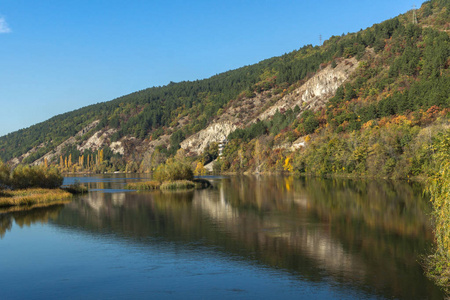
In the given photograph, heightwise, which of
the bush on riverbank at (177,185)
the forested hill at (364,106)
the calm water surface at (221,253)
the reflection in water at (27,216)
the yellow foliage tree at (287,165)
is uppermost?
the forested hill at (364,106)

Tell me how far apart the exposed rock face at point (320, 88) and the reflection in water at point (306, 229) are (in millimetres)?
113669

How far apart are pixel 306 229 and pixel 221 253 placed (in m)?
9.80

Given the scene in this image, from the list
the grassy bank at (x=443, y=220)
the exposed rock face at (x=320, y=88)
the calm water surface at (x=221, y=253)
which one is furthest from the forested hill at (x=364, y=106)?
the grassy bank at (x=443, y=220)

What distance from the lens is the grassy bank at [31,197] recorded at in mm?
52391

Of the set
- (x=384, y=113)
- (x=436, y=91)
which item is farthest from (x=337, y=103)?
(x=436, y=91)

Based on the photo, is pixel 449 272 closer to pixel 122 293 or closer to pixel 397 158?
pixel 122 293

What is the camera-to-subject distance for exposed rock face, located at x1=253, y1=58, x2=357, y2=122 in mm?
163500

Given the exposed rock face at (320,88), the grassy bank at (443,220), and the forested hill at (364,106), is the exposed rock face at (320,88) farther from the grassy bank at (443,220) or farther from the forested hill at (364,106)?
the grassy bank at (443,220)

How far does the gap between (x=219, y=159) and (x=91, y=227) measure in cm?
14956

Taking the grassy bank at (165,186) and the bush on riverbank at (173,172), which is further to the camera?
the bush on riverbank at (173,172)

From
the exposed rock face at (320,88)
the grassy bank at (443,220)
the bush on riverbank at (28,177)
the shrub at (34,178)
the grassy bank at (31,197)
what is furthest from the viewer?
the exposed rock face at (320,88)

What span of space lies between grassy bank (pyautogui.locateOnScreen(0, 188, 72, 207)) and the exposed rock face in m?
120

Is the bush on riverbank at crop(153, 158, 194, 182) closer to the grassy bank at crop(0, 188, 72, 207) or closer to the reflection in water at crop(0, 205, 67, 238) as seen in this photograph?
the grassy bank at crop(0, 188, 72, 207)

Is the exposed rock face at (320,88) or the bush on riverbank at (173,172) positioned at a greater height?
the exposed rock face at (320,88)
